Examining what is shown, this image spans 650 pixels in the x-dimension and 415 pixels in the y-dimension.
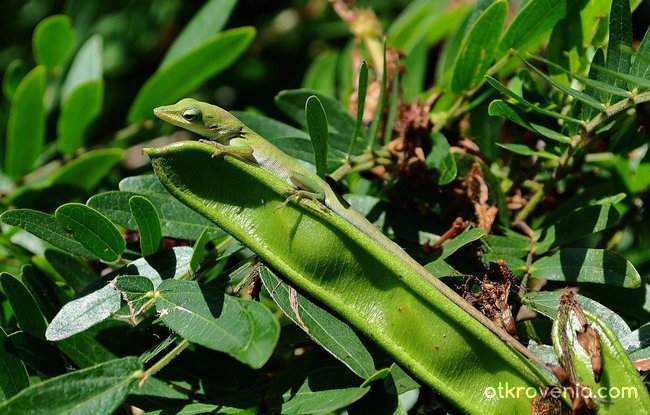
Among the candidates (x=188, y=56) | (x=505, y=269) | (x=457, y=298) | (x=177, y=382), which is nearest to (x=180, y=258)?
(x=177, y=382)

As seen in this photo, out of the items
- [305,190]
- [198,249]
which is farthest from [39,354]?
[305,190]

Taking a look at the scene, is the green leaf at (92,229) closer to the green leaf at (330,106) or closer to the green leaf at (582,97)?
the green leaf at (330,106)

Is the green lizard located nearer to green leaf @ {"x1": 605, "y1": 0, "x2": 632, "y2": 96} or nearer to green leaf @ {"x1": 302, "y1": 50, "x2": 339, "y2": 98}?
green leaf @ {"x1": 605, "y1": 0, "x2": 632, "y2": 96}

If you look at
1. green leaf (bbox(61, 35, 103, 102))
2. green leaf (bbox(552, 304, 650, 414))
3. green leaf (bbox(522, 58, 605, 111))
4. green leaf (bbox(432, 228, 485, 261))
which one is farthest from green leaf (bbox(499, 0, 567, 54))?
green leaf (bbox(61, 35, 103, 102))

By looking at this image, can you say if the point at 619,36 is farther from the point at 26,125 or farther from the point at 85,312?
the point at 26,125

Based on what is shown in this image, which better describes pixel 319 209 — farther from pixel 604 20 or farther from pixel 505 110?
pixel 604 20

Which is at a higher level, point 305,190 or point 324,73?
point 305,190

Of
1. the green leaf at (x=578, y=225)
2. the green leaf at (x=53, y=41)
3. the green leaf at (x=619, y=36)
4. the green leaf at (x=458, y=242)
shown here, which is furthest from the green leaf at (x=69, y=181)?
the green leaf at (x=619, y=36)
